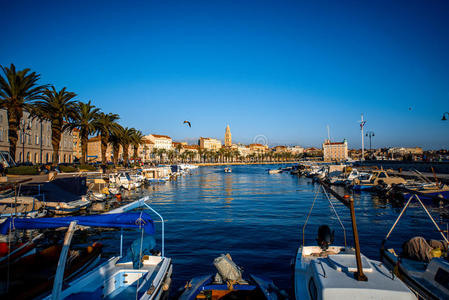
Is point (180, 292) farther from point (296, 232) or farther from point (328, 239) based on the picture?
point (296, 232)

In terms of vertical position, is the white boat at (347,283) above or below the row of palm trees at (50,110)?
below

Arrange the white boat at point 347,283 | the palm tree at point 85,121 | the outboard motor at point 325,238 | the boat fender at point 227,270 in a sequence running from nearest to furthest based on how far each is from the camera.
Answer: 1. the white boat at point 347,283
2. the boat fender at point 227,270
3. the outboard motor at point 325,238
4. the palm tree at point 85,121

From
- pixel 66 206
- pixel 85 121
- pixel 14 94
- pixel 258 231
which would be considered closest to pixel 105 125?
pixel 85 121

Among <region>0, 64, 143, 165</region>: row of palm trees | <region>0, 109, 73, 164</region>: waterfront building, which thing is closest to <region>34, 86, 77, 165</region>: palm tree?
<region>0, 64, 143, 165</region>: row of palm trees

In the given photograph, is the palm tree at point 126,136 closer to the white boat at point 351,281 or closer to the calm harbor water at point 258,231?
the calm harbor water at point 258,231

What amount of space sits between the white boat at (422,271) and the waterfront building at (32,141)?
54451mm

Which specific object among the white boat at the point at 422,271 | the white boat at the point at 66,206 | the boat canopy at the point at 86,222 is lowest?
the white boat at the point at 66,206

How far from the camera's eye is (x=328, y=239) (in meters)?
11.1

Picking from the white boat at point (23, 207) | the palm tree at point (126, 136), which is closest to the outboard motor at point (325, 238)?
the white boat at point (23, 207)

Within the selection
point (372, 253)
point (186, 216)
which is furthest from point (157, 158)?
point (372, 253)

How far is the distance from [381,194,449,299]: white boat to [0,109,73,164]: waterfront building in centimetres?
5445

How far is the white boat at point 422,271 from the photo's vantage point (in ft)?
25.7

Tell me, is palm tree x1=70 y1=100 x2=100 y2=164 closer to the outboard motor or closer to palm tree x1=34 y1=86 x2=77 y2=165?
palm tree x1=34 y1=86 x2=77 y2=165

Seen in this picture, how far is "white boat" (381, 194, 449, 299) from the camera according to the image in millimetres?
7840
